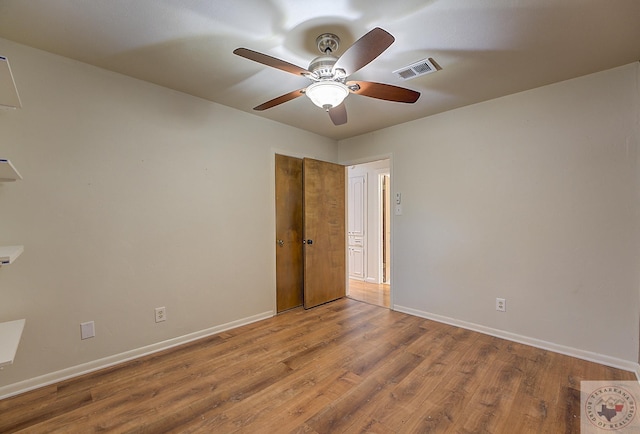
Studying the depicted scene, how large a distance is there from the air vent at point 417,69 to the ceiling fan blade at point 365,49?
796 millimetres

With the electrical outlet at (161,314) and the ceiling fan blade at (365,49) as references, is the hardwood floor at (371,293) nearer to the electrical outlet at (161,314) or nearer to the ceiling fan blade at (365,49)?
the electrical outlet at (161,314)

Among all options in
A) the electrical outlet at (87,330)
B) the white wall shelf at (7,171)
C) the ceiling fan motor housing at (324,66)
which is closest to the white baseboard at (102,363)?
the electrical outlet at (87,330)

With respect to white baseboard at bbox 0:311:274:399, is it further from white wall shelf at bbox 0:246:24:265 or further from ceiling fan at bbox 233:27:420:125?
ceiling fan at bbox 233:27:420:125

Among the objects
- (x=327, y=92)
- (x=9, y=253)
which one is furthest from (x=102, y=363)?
(x=327, y=92)

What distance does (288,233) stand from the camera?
12.2ft

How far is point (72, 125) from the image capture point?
215 cm

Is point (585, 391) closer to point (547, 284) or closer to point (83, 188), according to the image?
point (547, 284)

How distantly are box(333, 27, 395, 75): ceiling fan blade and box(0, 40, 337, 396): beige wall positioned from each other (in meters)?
1.81

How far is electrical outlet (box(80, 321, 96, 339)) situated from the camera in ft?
7.16

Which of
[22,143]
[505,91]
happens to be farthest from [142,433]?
[505,91]

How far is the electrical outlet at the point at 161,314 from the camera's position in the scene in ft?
8.39

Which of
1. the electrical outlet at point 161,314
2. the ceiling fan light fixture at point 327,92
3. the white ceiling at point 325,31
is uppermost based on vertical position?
the white ceiling at point 325,31

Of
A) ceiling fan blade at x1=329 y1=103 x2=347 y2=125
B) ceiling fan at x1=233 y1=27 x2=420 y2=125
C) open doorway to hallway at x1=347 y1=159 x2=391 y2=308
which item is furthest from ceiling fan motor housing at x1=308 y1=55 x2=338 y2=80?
open doorway to hallway at x1=347 y1=159 x2=391 y2=308

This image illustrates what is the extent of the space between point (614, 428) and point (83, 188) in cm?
389
